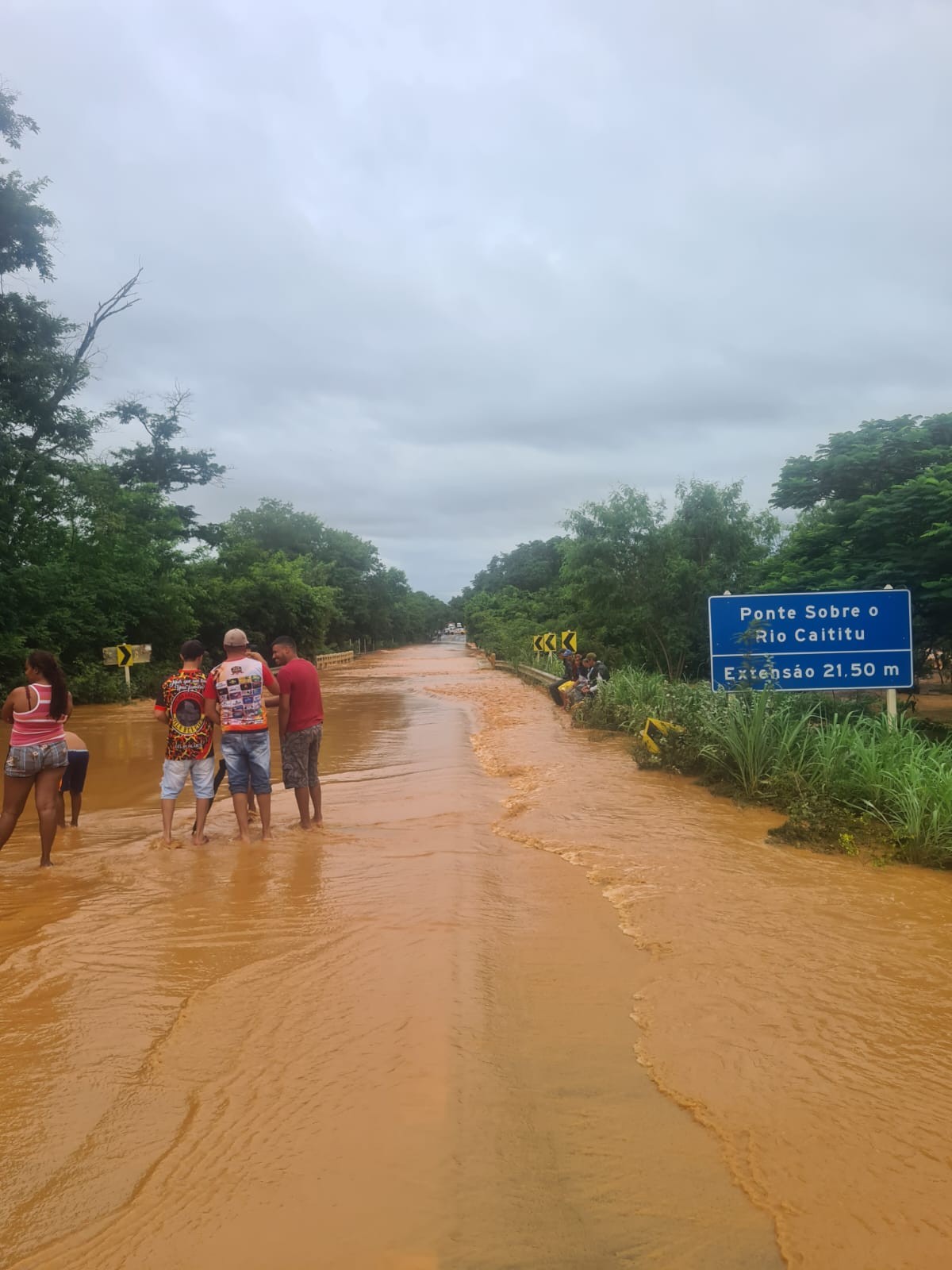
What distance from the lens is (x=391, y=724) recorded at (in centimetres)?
1888

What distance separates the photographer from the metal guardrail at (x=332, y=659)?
171ft

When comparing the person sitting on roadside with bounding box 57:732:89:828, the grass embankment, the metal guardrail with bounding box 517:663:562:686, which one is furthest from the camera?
the metal guardrail with bounding box 517:663:562:686

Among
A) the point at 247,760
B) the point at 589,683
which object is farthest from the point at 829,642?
the point at 589,683

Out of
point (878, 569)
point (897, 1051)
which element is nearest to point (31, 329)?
point (878, 569)

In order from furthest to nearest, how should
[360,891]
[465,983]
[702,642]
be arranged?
[702,642] → [360,891] → [465,983]

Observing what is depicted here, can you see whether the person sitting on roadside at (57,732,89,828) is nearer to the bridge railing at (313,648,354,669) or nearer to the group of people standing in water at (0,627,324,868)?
the group of people standing in water at (0,627,324,868)

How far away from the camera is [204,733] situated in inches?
311

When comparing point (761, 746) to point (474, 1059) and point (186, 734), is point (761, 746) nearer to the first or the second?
point (186, 734)

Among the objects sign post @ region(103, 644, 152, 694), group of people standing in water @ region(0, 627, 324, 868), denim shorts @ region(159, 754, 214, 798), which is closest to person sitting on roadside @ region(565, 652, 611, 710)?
group of people standing in water @ region(0, 627, 324, 868)

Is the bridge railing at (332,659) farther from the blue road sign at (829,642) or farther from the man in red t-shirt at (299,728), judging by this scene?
the man in red t-shirt at (299,728)

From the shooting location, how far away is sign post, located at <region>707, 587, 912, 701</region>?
440 inches

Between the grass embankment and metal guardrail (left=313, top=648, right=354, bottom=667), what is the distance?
132 ft

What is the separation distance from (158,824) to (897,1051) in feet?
23.3

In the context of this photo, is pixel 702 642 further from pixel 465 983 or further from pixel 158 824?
→ pixel 465 983
